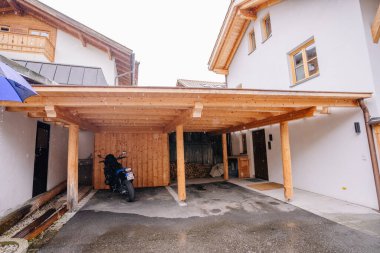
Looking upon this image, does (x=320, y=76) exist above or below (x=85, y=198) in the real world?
above

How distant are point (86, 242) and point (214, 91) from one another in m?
3.48

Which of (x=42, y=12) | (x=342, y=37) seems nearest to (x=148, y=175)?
(x=342, y=37)

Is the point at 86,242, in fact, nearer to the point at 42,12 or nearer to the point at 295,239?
the point at 295,239

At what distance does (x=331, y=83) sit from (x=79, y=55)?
33.6 ft

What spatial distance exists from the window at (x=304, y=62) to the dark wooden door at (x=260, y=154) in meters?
2.65

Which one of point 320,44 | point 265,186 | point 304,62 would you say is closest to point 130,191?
point 265,186

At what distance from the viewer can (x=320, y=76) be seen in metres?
6.09

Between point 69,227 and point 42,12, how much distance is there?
9543 mm

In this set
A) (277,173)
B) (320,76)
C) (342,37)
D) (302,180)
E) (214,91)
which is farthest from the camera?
(277,173)

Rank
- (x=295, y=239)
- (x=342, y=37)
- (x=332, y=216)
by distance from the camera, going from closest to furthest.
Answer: (x=295, y=239), (x=332, y=216), (x=342, y=37)

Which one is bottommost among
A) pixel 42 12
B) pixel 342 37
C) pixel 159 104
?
pixel 159 104

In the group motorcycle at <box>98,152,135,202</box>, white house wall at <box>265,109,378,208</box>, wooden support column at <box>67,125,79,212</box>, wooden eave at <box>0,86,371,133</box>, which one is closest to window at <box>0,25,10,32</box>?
wooden eave at <box>0,86,371,133</box>

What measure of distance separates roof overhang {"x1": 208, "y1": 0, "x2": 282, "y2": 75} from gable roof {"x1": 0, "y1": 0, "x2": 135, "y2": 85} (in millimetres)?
4689

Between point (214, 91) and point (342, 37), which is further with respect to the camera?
point (342, 37)
